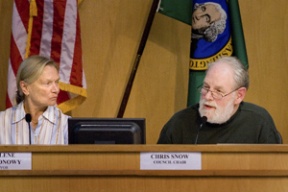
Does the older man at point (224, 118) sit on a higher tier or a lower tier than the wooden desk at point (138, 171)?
higher

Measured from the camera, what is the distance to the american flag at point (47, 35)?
456 centimetres

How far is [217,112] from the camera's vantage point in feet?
11.6

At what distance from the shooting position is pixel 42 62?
3.96 metres

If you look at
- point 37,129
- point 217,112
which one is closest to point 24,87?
point 37,129

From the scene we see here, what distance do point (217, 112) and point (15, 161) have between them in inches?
48.6

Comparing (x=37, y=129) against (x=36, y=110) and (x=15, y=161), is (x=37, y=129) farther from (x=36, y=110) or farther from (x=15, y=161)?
(x=15, y=161)

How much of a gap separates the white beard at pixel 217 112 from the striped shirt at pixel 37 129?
2.70 ft

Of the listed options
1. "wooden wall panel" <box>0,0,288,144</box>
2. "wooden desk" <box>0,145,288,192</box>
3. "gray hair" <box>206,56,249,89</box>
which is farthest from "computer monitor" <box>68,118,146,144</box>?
"wooden wall panel" <box>0,0,288,144</box>

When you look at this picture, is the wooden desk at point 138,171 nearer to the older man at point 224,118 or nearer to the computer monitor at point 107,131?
the computer monitor at point 107,131

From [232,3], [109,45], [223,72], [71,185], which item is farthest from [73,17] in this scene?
[71,185]

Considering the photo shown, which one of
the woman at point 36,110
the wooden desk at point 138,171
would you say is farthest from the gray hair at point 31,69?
the wooden desk at point 138,171

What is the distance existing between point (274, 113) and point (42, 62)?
181 cm

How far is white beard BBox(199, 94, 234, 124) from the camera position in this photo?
11.6 feet

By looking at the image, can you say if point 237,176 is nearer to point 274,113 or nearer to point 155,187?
point 155,187
